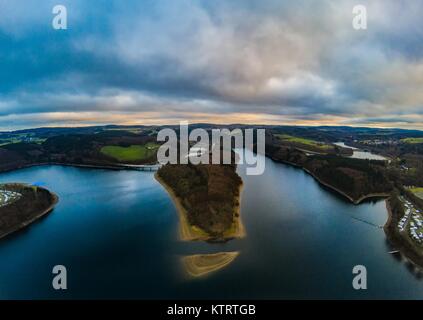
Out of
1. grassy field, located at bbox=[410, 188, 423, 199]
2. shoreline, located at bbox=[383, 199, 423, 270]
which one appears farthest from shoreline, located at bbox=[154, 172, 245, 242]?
grassy field, located at bbox=[410, 188, 423, 199]

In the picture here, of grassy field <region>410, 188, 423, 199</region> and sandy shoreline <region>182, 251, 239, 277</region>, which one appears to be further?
grassy field <region>410, 188, 423, 199</region>

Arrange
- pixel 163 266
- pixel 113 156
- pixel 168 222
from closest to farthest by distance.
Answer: pixel 163 266 < pixel 168 222 < pixel 113 156

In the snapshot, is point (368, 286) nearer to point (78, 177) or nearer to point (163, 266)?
point (163, 266)

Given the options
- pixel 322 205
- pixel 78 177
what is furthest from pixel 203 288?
pixel 78 177

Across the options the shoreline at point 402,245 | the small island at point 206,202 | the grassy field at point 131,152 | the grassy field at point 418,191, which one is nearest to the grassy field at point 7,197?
the small island at point 206,202

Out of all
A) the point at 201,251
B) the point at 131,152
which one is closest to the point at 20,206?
the point at 201,251

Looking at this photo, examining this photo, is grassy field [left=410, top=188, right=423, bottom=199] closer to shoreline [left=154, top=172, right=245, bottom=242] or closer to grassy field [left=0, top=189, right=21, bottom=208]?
shoreline [left=154, top=172, right=245, bottom=242]
